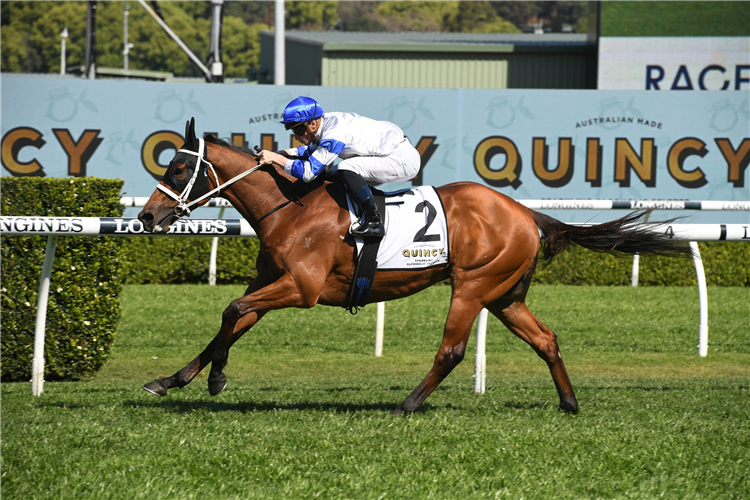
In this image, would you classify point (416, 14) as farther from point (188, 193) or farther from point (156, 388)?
point (156, 388)

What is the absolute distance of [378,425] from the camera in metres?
4.54

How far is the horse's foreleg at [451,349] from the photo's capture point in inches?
193

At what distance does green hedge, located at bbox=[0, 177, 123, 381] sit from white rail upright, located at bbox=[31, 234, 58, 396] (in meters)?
0.93

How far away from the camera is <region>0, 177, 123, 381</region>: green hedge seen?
6.36 meters

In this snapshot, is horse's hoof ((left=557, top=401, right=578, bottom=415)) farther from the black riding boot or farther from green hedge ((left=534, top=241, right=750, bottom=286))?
green hedge ((left=534, top=241, right=750, bottom=286))

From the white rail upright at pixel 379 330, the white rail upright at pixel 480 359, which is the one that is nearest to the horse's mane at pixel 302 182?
the white rail upright at pixel 480 359

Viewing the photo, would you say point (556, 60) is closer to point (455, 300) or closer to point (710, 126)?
point (710, 126)

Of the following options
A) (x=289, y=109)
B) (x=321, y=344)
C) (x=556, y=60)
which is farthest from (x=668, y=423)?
(x=556, y=60)

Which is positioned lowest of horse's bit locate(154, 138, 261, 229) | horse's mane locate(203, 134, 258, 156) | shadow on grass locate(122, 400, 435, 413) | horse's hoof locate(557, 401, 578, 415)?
shadow on grass locate(122, 400, 435, 413)

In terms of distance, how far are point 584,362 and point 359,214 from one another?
370 centimetres

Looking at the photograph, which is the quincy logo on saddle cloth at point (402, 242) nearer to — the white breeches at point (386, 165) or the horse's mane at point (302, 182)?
the white breeches at point (386, 165)

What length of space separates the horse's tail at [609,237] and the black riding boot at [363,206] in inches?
45.2

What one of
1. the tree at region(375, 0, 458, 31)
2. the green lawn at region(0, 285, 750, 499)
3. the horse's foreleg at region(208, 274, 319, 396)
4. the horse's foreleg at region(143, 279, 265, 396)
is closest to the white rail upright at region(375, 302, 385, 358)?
the green lawn at region(0, 285, 750, 499)

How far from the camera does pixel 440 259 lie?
489cm
